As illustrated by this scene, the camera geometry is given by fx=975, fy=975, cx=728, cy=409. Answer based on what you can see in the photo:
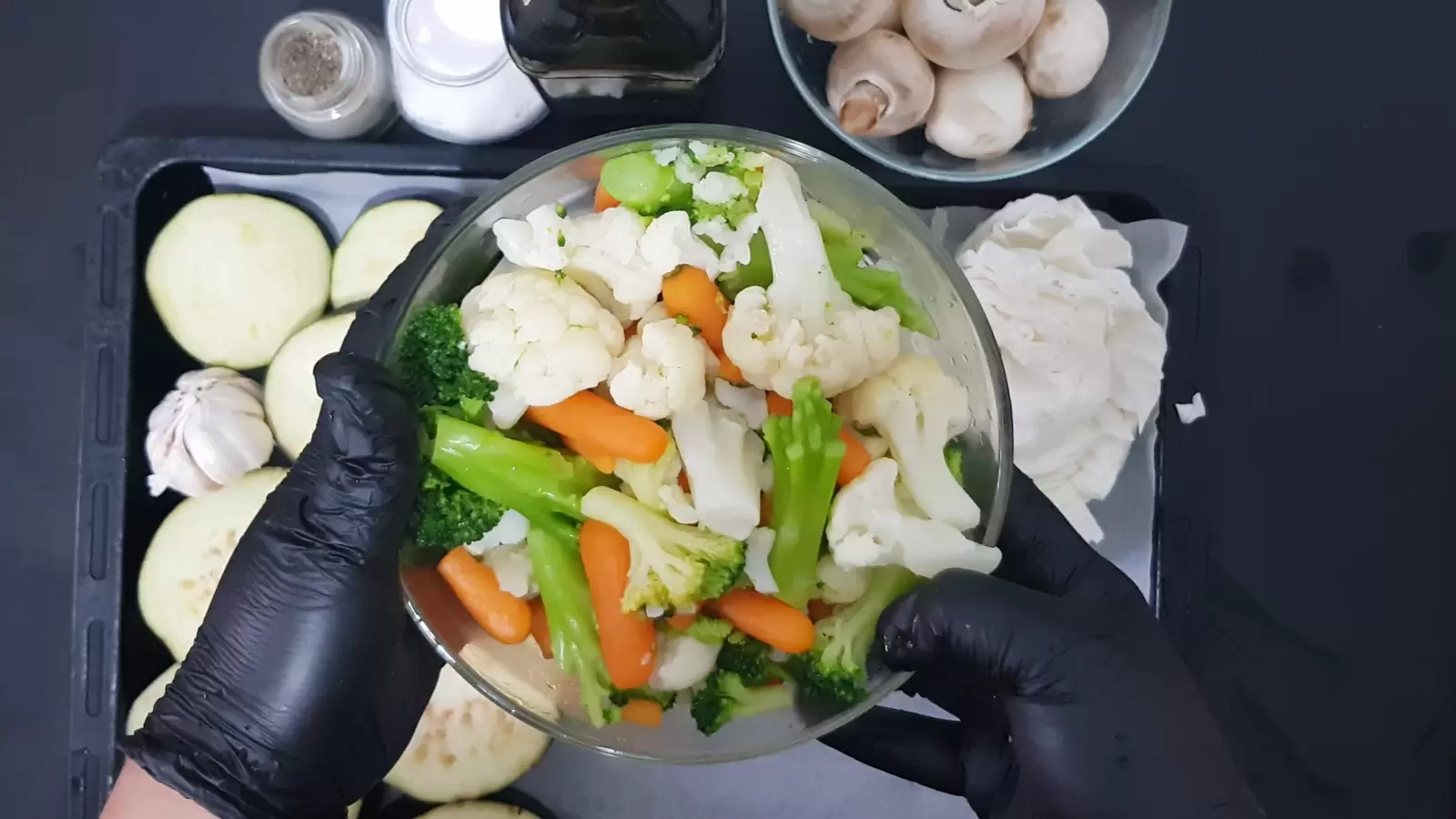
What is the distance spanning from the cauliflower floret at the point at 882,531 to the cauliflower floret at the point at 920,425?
1 cm

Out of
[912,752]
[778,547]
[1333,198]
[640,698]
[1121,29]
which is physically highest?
[1121,29]

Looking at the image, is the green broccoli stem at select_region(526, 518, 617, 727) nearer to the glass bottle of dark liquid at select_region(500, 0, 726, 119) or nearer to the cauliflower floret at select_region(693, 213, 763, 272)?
the cauliflower floret at select_region(693, 213, 763, 272)

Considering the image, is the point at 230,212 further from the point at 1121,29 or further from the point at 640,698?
the point at 1121,29

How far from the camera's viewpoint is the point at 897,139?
3.59ft

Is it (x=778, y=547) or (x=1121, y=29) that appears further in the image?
(x=1121, y=29)

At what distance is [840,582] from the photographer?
82cm

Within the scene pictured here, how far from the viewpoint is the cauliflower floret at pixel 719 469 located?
0.75 m

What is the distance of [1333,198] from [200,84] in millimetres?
1363

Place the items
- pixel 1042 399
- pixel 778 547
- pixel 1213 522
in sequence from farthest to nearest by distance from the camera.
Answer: pixel 1213 522 < pixel 1042 399 < pixel 778 547

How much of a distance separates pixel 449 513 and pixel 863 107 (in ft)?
1.91

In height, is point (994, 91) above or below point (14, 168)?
above

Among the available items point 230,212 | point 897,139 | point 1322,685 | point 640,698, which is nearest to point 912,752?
point 640,698

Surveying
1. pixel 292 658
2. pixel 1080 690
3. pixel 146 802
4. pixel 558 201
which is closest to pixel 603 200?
pixel 558 201

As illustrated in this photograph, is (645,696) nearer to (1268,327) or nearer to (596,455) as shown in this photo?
(596,455)
